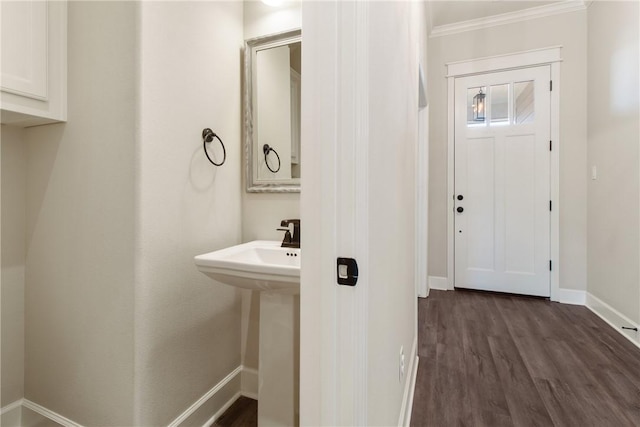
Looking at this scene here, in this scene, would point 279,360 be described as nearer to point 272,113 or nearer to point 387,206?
point 387,206

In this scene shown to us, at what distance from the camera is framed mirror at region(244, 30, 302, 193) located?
1747mm

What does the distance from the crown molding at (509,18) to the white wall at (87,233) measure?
11.0ft

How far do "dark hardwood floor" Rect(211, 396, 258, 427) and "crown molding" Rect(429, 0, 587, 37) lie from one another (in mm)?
3924

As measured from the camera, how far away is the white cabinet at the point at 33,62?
1.22 m

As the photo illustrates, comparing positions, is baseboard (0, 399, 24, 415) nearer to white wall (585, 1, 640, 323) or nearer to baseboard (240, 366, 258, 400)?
baseboard (240, 366, 258, 400)

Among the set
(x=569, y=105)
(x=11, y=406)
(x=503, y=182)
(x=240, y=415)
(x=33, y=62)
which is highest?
(x=569, y=105)

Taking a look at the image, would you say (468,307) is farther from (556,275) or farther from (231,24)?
(231,24)

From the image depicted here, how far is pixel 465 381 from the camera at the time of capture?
1.84 m

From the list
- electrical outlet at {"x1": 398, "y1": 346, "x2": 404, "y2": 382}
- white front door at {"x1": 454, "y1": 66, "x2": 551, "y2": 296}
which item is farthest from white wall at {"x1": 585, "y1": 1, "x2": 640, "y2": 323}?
electrical outlet at {"x1": 398, "y1": 346, "x2": 404, "y2": 382}

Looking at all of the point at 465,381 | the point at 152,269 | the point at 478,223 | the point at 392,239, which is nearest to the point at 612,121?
the point at 478,223

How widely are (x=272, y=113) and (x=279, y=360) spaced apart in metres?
1.29

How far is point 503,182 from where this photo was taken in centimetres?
338

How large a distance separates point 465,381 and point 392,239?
128 cm

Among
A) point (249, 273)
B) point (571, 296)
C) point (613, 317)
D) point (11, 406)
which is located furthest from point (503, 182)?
point (11, 406)
